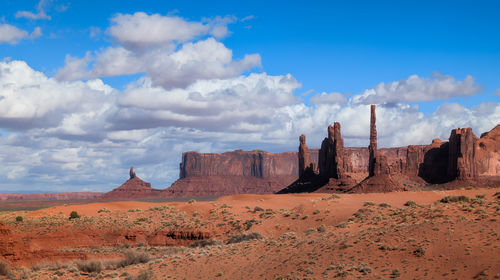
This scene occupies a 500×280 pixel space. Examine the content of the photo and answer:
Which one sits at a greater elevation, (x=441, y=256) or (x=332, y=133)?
(x=332, y=133)

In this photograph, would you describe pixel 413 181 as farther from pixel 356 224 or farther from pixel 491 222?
pixel 491 222

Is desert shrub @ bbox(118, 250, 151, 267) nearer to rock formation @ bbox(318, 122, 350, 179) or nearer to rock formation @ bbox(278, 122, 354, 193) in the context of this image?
rock formation @ bbox(278, 122, 354, 193)

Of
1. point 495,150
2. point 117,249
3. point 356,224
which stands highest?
point 495,150

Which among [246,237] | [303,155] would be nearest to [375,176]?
[303,155]

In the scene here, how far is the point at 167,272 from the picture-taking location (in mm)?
28922

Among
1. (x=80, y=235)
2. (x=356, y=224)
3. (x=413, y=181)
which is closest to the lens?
(x=356, y=224)

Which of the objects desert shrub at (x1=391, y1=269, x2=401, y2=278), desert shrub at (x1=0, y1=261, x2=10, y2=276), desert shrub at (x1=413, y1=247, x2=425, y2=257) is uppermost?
desert shrub at (x1=413, y1=247, x2=425, y2=257)

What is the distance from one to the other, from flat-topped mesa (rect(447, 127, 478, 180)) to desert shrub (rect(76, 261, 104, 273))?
280 feet

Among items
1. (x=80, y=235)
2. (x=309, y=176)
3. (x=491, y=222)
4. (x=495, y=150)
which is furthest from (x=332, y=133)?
(x=491, y=222)

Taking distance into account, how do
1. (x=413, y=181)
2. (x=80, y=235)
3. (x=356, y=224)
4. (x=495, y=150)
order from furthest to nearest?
(x=495, y=150) < (x=413, y=181) < (x=80, y=235) < (x=356, y=224)

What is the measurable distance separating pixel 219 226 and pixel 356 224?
18344 mm

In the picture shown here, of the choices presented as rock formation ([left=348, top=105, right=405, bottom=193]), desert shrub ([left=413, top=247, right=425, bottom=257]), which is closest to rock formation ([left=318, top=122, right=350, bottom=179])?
rock formation ([left=348, top=105, right=405, bottom=193])

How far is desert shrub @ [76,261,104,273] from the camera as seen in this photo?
30750 millimetres

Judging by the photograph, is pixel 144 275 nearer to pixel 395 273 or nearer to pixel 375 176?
pixel 395 273
